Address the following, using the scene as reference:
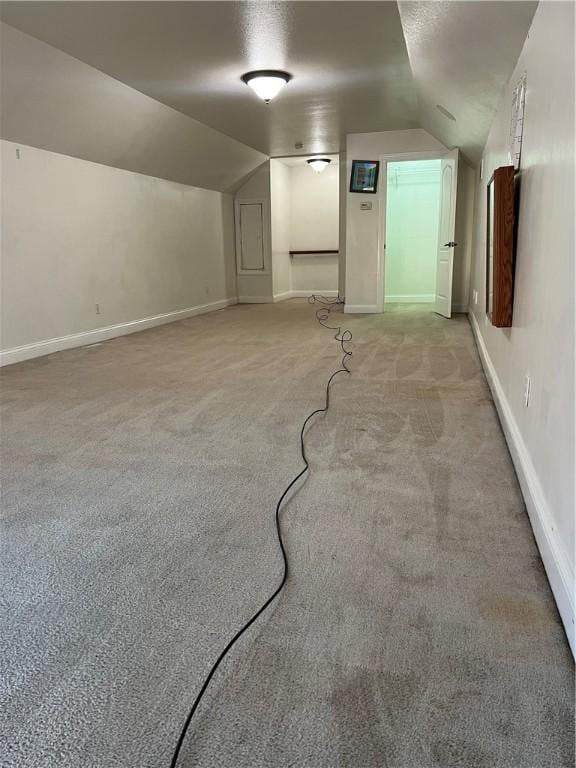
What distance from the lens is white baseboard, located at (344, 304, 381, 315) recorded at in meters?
7.71

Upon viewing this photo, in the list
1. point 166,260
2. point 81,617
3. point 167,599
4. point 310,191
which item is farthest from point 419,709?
point 310,191

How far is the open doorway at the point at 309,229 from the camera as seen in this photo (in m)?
10.8

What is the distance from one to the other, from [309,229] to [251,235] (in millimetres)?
1926

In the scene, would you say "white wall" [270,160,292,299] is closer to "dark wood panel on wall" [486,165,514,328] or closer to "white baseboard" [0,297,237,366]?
"white baseboard" [0,297,237,366]

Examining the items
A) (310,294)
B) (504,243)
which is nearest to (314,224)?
(310,294)

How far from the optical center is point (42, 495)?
2.15 meters

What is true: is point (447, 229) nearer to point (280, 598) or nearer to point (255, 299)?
point (255, 299)

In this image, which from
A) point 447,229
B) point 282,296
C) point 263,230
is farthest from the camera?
point 282,296

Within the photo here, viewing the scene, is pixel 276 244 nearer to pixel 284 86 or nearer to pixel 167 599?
pixel 284 86

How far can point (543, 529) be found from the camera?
5.38ft

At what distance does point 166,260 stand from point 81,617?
6.41m

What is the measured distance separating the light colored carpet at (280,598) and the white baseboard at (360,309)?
15.3 ft

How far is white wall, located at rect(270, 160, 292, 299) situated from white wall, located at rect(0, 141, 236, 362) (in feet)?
5.85

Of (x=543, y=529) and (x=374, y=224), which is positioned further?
(x=374, y=224)
